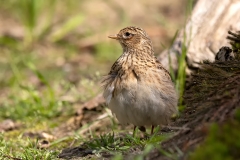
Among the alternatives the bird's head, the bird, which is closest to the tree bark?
the bird's head

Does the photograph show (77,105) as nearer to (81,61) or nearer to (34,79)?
(34,79)

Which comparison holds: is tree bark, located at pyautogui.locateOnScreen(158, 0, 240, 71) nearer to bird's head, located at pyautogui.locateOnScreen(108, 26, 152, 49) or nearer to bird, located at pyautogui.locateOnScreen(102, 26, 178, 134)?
bird's head, located at pyautogui.locateOnScreen(108, 26, 152, 49)

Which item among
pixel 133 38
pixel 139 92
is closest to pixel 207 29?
pixel 133 38

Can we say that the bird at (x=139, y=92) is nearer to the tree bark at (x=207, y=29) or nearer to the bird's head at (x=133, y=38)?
the bird's head at (x=133, y=38)

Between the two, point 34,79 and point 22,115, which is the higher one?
point 34,79

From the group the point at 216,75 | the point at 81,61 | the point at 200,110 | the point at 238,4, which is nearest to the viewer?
the point at 200,110

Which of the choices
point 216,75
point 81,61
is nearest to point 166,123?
point 216,75

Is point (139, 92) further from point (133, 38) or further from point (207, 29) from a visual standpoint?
point (207, 29)
